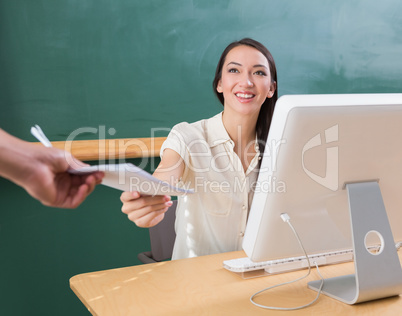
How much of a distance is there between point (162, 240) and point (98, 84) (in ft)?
3.46

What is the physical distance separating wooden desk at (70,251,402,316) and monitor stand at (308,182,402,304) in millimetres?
42

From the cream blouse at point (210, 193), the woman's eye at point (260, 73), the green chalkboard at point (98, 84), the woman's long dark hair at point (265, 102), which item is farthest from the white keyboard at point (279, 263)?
the green chalkboard at point (98, 84)

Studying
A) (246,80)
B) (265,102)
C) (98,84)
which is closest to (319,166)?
(246,80)

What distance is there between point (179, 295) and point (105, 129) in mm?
1565

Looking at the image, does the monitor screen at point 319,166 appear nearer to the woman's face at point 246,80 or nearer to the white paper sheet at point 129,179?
the white paper sheet at point 129,179

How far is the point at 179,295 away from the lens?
120 cm

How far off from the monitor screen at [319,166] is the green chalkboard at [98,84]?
5.50ft

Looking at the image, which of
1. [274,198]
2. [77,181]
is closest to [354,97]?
[274,198]

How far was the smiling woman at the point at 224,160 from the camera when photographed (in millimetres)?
1780

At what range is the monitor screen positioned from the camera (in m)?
0.99

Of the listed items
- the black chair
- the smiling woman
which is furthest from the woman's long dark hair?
the black chair

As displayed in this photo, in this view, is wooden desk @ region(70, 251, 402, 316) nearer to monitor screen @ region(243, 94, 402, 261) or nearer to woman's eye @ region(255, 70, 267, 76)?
monitor screen @ region(243, 94, 402, 261)

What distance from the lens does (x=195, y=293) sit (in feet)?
3.98

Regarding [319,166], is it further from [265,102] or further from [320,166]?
[265,102]
